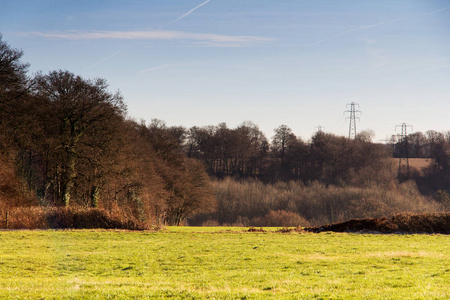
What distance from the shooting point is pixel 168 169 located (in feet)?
233

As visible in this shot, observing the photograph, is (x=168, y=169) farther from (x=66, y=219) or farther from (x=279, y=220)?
(x=66, y=219)

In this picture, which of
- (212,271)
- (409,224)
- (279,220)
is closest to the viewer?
(212,271)

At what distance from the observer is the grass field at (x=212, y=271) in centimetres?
1154

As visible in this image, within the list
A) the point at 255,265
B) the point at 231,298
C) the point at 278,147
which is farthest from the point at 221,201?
the point at 231,298

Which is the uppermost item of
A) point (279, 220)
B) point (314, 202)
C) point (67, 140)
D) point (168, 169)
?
point (67, 140)

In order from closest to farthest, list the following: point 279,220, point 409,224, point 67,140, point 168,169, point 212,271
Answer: point 212,271, point 409,224, point 67,140, point 168,169, point 279,220

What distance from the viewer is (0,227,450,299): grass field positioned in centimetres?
1154

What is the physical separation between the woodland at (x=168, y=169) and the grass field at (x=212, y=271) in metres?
13.9

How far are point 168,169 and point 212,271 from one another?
2181 inches

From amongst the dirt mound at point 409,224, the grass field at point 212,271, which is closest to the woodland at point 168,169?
the grass field at point 212,271

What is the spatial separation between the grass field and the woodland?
13871mm

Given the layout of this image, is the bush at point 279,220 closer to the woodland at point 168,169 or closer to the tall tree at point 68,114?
the woodland at point 168,169

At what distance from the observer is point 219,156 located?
11700 centimetres

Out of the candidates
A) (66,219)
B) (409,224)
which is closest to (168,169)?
(66,219)
